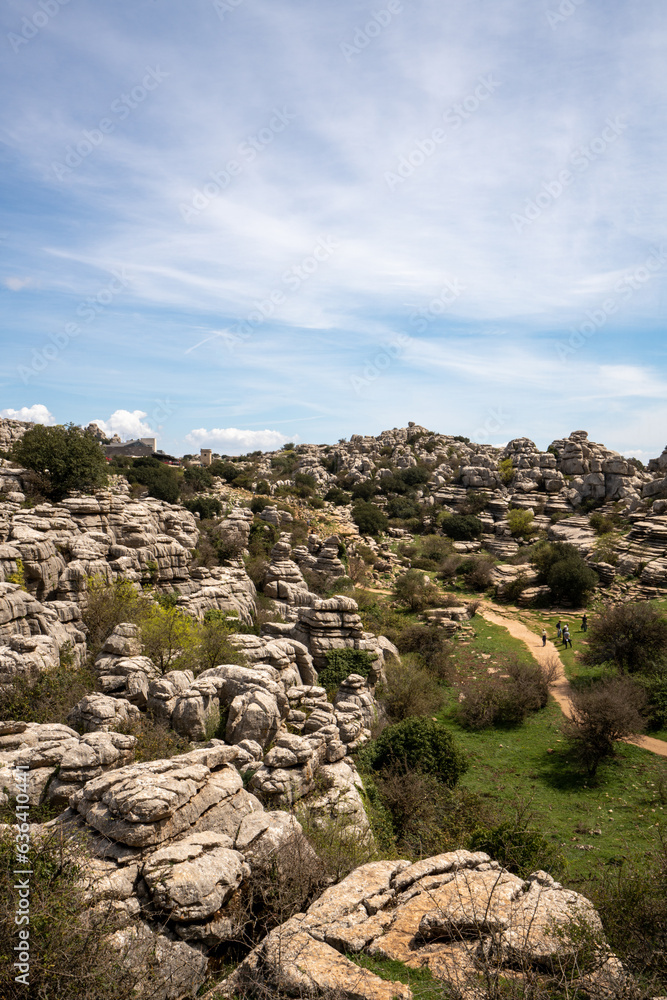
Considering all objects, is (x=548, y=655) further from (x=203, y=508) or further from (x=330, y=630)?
(x=203, y=508)

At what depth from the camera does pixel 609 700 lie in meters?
16.7

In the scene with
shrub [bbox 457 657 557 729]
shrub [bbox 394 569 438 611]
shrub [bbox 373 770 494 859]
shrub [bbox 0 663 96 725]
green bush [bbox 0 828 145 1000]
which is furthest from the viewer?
shrub [bbox 394 569 438 611]

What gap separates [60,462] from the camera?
27.4m

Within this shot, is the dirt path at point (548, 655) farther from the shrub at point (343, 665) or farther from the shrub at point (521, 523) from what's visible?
the shrub at point (521, 523)

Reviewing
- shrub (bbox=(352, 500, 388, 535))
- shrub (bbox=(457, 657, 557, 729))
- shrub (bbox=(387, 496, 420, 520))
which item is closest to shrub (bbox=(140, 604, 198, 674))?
shrub (bbox=(457, 657, 557, 729))

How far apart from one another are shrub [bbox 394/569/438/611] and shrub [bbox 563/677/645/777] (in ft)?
52.4

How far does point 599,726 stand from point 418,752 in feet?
20.1

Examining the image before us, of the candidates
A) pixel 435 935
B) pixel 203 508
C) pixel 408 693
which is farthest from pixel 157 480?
pixel 435 935

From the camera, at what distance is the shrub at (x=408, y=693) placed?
19719 millimetres

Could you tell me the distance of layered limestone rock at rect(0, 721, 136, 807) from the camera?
29.2ft

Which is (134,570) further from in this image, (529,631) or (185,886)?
(529,631)

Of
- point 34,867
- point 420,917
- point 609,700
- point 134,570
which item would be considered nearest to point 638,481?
point 609,700

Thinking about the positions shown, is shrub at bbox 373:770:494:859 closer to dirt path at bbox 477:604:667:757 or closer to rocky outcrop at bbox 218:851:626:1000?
rocky outcrop at bbox 218:851:626:1000

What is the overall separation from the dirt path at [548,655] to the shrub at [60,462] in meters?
24.7
